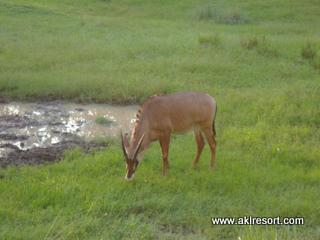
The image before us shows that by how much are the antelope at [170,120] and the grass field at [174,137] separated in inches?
17.7

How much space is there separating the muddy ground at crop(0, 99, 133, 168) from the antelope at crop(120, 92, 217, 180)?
4.71ft

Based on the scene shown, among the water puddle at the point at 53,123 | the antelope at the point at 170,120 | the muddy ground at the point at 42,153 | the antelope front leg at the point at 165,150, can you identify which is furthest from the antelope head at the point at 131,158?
the water puddle at the point at 53,123

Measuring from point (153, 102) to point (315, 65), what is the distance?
8.12 meters

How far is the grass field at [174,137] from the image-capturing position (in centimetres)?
545

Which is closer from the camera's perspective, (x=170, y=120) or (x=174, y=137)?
(x=170, y=120)

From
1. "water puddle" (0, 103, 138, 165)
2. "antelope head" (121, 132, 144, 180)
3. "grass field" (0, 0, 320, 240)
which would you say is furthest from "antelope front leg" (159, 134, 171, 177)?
"water puddle" (0, 103, 138, 165)

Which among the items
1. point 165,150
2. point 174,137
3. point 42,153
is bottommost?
point 174,137

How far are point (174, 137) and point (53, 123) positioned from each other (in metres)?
2.37

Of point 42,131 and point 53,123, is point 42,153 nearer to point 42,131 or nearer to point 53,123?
point 42,131

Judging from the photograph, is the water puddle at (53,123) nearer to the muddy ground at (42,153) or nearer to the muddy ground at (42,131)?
the muddy ground at (42,131)

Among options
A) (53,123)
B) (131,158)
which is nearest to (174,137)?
(53,123)

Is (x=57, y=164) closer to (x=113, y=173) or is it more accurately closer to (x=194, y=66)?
(x=113, y=173)

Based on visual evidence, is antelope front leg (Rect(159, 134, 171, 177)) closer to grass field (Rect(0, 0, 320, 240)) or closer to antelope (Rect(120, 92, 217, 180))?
antelope (Rect(120, 92, 217, 180))

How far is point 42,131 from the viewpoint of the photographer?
28.6ft
